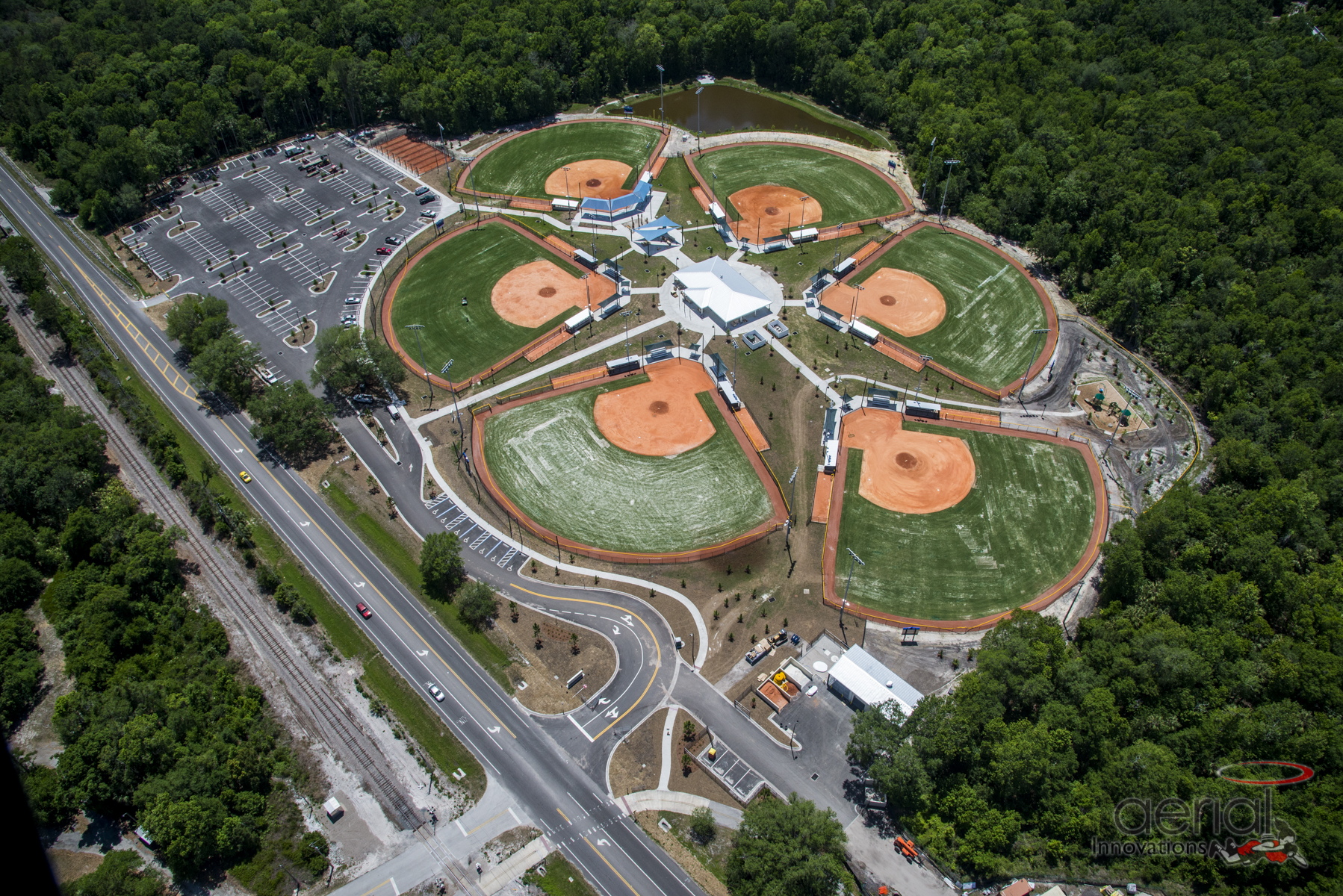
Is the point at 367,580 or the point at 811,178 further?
the point at 811,178

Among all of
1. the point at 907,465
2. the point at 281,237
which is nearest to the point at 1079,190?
the point at 907,465

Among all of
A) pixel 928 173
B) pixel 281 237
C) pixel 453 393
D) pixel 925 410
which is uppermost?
pixel 928 173

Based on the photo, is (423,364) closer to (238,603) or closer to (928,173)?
(238,603)

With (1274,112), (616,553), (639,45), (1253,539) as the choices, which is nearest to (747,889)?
(616,553)

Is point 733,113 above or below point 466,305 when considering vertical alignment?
above

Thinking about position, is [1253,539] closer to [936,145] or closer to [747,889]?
[747,889]

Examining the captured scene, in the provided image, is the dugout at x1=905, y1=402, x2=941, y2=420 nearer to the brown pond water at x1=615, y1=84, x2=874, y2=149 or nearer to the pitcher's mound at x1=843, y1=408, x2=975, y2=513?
the pitcher's mound at x1=843, y1=408, x2=975, y2=513

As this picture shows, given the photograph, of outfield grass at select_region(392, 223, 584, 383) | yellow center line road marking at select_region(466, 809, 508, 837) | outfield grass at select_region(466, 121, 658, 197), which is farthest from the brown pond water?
yellow center line road marking at select_region(466, 809, 508, 837)

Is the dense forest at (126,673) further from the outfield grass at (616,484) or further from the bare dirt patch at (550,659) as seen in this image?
the outfield grass at (616,484)
